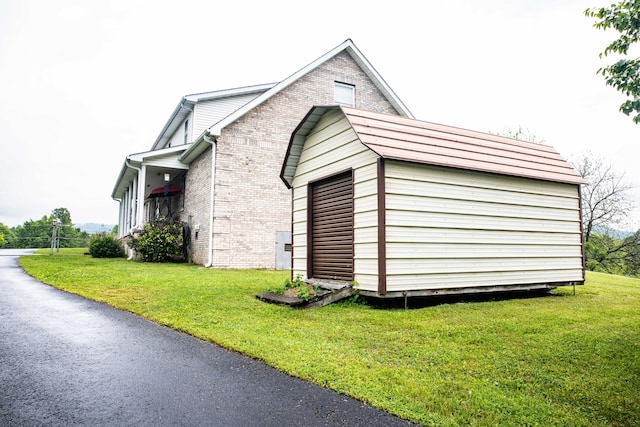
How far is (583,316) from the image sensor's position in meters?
6.73

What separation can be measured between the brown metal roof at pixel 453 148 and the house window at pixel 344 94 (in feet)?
32.3

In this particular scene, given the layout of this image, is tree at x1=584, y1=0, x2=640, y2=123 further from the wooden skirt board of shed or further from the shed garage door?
the wooden skirt board of shed

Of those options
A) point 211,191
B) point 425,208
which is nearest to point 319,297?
point 425,208

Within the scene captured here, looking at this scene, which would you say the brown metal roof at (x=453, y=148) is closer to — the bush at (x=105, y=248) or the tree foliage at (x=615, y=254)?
the bush at (x=105, y=248)

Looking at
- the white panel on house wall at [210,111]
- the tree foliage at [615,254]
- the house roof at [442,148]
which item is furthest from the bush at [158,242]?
the tree foliage at [615,254]

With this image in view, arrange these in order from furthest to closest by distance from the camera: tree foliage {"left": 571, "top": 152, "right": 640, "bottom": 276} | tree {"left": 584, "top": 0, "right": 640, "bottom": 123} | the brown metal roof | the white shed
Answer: tree foliage {"left": 571, "top": 152, "right": 640, "bottom": 276} → the brown metal roof → the white shed → tree {"left": 584, "top": 0, "right": 640, "bottom": 123}

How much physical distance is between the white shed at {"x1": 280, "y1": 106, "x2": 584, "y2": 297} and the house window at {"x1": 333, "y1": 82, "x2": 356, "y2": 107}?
9443 millimetres

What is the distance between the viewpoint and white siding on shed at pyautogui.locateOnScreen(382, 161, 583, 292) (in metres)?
7.36

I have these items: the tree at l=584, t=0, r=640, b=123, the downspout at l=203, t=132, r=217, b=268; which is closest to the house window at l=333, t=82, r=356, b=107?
the downspout at l=203, t=132, r=217, b=268

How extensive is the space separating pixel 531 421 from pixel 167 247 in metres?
16.8

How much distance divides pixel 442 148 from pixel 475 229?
5.72ft

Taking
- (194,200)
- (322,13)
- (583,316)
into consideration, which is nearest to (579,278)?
(583,316)

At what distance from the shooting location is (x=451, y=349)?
15.8 feet

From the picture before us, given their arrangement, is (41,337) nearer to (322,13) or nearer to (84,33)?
(322,13)
